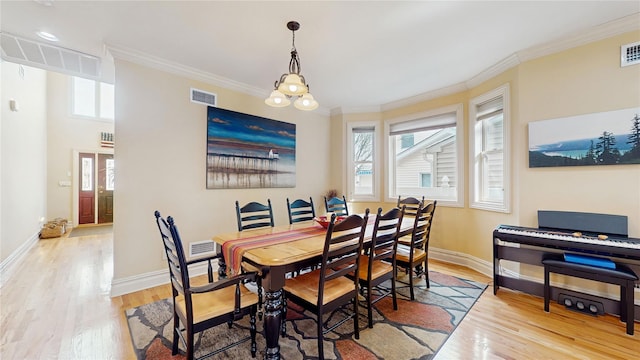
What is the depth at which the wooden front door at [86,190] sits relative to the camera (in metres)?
6.62

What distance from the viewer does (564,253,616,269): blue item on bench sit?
212cm

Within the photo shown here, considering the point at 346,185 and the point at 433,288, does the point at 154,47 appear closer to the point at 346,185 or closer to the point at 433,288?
the point at 346,185

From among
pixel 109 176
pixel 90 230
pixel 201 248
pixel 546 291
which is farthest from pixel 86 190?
pixel 546 291

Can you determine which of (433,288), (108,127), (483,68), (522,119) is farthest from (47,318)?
(108,127)

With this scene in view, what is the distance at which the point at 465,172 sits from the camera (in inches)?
146

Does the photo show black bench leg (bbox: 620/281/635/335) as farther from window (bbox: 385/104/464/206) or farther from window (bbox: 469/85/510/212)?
window (bbox: 385/104/464/206)

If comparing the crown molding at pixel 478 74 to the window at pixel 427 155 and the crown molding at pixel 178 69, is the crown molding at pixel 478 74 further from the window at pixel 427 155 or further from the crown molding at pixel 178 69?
the window at pixel 427 155

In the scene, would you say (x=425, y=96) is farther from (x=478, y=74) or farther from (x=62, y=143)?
(x=62, y=143)

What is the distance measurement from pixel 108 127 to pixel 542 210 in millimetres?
9481

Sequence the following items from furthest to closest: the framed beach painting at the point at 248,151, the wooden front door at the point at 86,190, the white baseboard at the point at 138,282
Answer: the wooden front door at the point at 86,190
the framed beach painting at the point at 248,151
the white baseboard at the point at 138,282

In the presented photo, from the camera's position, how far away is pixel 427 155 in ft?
14.0

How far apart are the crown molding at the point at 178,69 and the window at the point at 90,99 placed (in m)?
5.03

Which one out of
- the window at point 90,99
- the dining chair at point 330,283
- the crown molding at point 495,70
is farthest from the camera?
the window at point 90,99

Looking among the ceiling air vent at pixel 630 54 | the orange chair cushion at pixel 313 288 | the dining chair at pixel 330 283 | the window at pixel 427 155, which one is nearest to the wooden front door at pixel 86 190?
the dining chair at pixel 330 283
